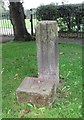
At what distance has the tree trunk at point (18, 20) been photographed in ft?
32.5

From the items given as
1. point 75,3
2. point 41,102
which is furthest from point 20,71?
point 75,3

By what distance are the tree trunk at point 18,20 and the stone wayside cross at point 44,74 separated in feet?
19.0

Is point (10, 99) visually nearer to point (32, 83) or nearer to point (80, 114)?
point (32, 83)

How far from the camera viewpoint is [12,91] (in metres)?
4.51

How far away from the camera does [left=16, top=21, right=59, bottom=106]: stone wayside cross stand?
386 centimetres

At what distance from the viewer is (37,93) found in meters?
3.81

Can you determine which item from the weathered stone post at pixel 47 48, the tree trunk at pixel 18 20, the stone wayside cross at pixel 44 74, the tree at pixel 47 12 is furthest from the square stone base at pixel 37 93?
the tree at pixel 47 12

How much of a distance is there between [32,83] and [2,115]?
699 millimetres

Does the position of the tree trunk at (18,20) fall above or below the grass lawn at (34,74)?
above

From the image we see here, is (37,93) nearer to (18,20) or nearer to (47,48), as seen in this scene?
(47,48)

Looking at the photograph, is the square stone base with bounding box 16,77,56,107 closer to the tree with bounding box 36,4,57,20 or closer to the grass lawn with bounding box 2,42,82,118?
the grass lawn with bounding box 2,42,82,118

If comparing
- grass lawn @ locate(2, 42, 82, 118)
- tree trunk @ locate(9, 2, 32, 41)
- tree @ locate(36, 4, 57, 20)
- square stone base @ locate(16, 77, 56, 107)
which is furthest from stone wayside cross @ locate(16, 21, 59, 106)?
tree @ locate(36, 4, 57, 20)

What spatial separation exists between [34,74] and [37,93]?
4.84ft

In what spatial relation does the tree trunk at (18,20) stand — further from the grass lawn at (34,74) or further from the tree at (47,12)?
the grass lawn at (34,74)
